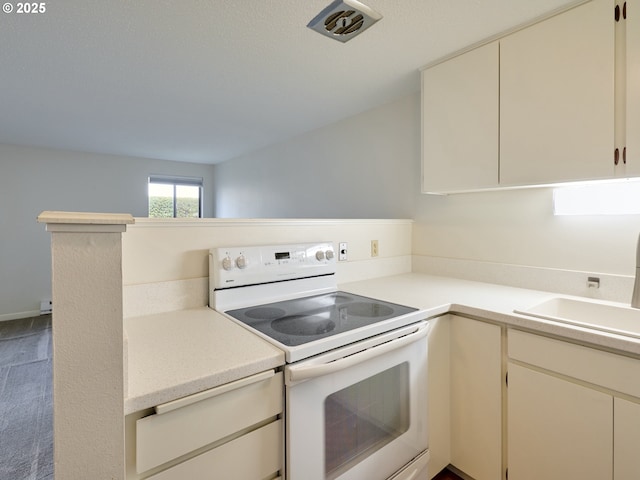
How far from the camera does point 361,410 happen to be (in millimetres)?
1153

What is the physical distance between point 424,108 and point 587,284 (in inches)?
48.8

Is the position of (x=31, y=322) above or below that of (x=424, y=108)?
below

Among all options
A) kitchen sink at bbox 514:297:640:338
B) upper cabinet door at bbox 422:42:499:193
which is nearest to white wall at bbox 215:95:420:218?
upper cabinet door at bbox 422:42:499:193

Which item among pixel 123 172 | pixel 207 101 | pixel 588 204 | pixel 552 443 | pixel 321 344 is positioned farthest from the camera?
pixel 123 172

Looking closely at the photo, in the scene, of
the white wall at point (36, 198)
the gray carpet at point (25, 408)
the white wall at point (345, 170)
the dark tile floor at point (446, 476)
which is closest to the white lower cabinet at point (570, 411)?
the dark tile floor at point (446, 476)

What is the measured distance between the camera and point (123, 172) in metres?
4.83

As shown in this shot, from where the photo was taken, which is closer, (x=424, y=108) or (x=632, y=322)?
(x=632, y=322)

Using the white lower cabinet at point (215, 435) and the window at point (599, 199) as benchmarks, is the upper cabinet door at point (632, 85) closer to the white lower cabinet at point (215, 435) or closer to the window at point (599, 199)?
the window at point (599, 199)

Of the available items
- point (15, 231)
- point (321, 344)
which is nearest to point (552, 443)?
point (321, 344)

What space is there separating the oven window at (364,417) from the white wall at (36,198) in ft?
16.1

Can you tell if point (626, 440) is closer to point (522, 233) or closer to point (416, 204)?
point (522, 233)

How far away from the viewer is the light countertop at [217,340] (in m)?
0.78

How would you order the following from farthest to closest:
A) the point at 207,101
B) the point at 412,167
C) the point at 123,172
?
the point at 123,172 < the point at 207,101 < the point at 412,167

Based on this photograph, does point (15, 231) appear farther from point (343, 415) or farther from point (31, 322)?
point (343, 415)
